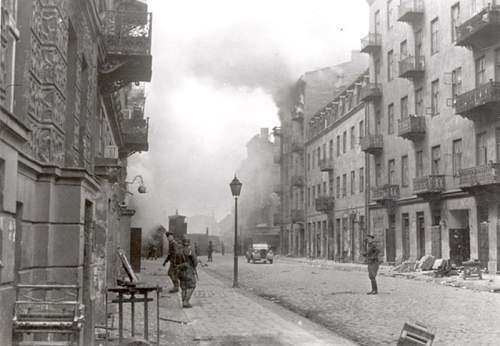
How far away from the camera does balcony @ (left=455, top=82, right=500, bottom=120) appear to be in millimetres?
26875

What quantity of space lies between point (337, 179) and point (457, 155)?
20607 millimetres

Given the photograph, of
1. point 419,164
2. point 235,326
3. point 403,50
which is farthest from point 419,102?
point 235,326

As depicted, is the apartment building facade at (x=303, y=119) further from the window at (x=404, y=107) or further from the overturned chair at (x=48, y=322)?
the overturned chair at (x=48, y=322)

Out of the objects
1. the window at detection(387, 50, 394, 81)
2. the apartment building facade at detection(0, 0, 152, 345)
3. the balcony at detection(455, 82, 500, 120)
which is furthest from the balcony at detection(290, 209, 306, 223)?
the apartment building facade at detection(0, 0, 152, 345)

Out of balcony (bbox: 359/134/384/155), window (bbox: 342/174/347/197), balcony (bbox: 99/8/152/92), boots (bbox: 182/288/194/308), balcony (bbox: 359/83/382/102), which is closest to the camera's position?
boots (bbox: 182/288/194/308)

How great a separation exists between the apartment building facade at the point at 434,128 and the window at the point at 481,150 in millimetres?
46

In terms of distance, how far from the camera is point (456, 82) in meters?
31.9

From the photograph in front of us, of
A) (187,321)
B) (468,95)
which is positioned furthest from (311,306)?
(468,95)

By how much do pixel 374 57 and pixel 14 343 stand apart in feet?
130

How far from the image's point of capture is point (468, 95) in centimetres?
2875

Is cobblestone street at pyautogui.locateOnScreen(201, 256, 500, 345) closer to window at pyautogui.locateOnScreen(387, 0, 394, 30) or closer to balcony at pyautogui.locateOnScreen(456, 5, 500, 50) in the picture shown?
balcony at pyautogui.locateOnScreen(456, 5, 500, 50)

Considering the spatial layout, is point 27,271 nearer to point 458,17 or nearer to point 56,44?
point 56,44

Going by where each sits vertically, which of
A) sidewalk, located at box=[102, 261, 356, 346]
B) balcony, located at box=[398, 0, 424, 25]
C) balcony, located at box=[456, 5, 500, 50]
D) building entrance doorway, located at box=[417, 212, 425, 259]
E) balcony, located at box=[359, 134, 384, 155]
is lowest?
sidewalk, located at box=[102, 261, 356, 346]

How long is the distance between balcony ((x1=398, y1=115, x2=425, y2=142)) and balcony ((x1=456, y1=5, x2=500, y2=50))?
5.96 m
